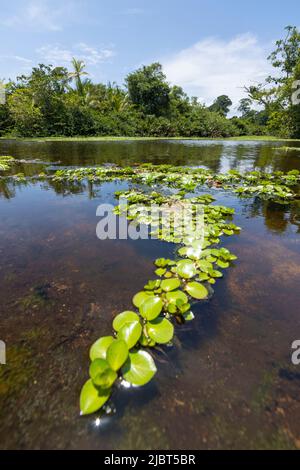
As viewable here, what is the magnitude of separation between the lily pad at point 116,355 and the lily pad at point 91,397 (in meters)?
0.11

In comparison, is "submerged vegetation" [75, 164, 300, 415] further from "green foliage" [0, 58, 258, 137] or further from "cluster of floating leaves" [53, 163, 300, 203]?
"green foliage" [0, 58, 258, 137]

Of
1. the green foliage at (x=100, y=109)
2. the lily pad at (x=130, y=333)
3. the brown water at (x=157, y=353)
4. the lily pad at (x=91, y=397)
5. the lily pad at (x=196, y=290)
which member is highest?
the green foliage at (x=100, y=109)

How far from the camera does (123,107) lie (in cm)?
2736

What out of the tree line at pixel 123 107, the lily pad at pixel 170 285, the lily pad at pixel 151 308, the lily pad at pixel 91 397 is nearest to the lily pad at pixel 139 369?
the lily pad at pixel 91 397

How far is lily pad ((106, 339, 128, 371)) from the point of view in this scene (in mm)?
1115

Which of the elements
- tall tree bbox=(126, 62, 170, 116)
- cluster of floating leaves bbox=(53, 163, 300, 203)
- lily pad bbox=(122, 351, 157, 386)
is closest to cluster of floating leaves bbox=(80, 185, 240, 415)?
lily pad bbox=(122, 351, 157, 386)

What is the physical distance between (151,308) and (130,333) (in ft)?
0.75

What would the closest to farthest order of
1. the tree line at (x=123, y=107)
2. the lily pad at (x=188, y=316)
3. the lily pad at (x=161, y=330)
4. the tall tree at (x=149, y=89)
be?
the lily pad at (x=161, y=330) → the lily pad at (x=188, y=316) → the tree line at (x=123, y=107) → the tall tree at (x=149, y=89)

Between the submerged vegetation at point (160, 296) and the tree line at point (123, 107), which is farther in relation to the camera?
the tree line at point (123, 107)

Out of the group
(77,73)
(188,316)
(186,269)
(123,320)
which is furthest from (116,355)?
(77,73)

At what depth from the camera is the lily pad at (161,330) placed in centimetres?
131

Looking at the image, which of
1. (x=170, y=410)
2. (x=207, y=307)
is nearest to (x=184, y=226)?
(x=207, y=307)

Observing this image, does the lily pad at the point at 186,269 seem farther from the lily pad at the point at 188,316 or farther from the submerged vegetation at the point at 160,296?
the lily pad at the point at 188,316
